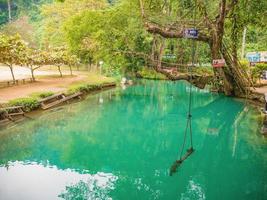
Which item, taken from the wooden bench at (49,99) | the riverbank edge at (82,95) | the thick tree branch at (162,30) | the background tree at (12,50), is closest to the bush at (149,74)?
the riverbank edge at (82,95)

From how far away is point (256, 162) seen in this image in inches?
411

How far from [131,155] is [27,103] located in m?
7.29

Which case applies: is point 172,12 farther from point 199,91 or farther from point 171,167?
point 171,167

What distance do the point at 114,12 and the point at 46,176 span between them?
25.2 meters

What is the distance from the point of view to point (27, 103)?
53.7ft

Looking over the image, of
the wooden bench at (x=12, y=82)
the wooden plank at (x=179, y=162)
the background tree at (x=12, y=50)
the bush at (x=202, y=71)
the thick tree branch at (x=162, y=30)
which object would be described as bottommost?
the wooden plank at (x=179, y=162)

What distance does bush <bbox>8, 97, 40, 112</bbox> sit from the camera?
15.8 m

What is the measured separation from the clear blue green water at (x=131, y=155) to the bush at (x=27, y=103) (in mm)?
832

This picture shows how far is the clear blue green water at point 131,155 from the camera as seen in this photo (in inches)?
333

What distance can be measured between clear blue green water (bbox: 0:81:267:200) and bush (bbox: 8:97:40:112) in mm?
832

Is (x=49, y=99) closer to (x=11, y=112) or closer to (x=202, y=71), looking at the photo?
(x=11, y=112)

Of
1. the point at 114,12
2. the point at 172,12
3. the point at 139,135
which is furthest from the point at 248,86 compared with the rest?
the point at 114,12

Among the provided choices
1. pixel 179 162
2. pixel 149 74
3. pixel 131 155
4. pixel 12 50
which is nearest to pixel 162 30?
pixel 131 155

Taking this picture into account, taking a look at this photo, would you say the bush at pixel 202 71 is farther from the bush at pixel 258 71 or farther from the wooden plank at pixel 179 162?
the wooden plank at pixel 179 162
